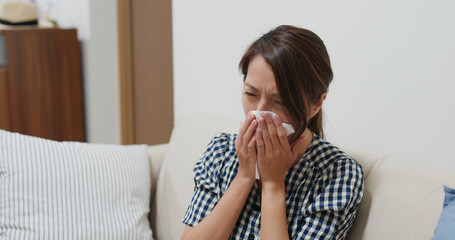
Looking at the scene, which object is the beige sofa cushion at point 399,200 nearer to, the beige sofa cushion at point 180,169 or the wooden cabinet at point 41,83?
the beige sofa cushion at point 180,169

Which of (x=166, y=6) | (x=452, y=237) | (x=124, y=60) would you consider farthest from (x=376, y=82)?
(x=124, y=60)

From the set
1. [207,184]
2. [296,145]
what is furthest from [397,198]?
[207,184]

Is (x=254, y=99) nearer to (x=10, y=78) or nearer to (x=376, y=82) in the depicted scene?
(x=376, y=82)

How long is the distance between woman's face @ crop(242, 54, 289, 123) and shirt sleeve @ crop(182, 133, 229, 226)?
24 centimetres

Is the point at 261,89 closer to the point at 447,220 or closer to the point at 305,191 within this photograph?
the point at 305,191

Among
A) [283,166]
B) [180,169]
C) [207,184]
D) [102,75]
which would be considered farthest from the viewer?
[102,75]

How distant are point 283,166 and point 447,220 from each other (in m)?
0.40

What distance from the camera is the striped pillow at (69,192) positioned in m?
1.59

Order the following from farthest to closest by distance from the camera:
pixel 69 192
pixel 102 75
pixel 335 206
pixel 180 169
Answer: pixel 102 75 → pixel 180 169 → pixel 69 192 → pixel 335 206

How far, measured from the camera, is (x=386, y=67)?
1438 millimetres

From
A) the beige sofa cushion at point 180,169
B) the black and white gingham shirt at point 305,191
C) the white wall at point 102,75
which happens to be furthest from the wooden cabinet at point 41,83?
the black and white gingham shirt at point 305,191

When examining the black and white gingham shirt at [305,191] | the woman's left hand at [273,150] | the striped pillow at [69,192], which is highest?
the woman's left hand at [273,150]

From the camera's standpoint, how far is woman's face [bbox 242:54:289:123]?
1199mm

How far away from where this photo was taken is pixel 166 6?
9.80 ft
